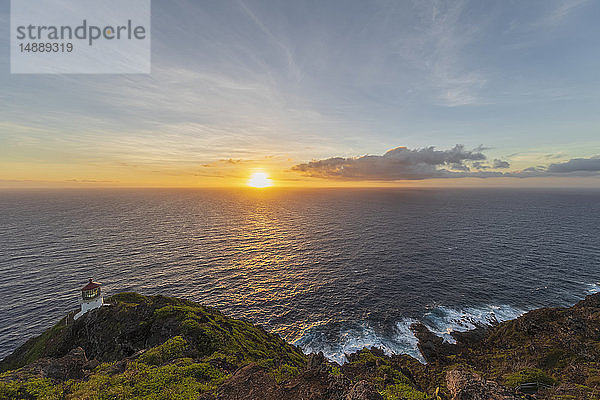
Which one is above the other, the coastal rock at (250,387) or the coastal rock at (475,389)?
the coastal rock at (475,389)

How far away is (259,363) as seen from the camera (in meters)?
21.2

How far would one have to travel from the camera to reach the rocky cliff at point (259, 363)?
15875 mm

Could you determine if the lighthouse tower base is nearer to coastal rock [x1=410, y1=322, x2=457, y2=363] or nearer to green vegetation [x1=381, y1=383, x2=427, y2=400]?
green vegetation [x1=381, y1=383, x2=427, y2=400]

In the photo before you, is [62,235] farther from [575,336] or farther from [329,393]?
[575,336]

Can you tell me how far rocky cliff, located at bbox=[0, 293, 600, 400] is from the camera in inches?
625

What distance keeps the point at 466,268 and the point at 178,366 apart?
7814 cm

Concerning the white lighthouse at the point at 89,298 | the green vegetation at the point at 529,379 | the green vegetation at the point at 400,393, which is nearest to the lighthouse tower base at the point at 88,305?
the white lighthouse at the point at 89,298

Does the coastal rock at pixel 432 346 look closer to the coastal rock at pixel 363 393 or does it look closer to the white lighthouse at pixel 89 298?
the coastal rock at pixel 363 393

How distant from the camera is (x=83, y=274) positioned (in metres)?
62.6

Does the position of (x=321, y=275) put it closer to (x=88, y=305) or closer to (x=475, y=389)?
(x=88, y=305)

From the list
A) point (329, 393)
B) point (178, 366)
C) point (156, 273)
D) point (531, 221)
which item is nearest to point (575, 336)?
point (329, 393)

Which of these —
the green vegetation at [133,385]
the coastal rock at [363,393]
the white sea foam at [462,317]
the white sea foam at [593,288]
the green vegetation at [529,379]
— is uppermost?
the coastal rock at [363,393]

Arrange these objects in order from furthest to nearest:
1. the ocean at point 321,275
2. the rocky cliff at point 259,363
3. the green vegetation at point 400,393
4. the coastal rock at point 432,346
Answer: the ocean at point 321,275
the coastal rock at point 432,346
the green vegetation at point 400,393
the rocky cliff at point 259,363

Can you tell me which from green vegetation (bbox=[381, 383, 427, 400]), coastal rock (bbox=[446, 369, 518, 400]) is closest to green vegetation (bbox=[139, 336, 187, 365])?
green vegetation (bbox=[381, 383, 427, 400])
